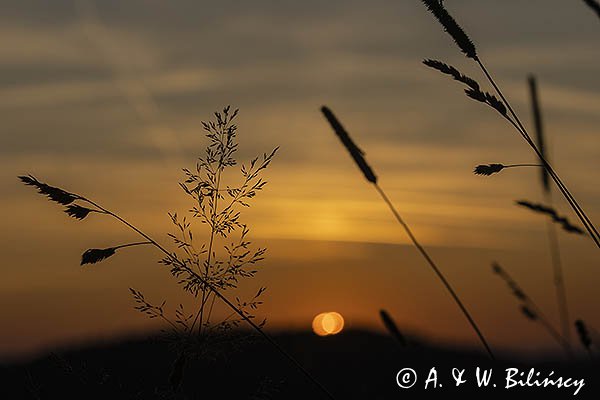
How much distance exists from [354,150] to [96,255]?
3.99ft

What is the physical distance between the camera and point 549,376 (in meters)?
4.71

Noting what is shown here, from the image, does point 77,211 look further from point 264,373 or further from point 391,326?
point 264,373

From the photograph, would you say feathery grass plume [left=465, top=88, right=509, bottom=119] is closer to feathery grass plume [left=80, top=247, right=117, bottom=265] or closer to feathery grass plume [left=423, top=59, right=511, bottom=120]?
feathery grass plume [left=423, top=59, right=511, bottom=120]

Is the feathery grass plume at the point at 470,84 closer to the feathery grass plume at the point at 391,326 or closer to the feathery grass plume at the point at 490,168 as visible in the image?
the feathery grass plume at the point at 490,168

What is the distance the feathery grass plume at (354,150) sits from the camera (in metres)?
3.89

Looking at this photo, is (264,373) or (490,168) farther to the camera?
(264,373)

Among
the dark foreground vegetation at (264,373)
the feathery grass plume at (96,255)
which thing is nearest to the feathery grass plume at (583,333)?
the dark foreground vegetation at (264,373)

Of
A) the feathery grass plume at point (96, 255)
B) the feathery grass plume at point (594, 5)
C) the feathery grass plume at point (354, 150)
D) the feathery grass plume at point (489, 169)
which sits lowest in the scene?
the feathery grass plume at point (96, 255)

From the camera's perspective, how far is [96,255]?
319cm

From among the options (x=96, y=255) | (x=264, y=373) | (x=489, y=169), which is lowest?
(x=96, y=255)

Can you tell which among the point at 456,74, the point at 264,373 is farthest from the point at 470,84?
the point at 264,373

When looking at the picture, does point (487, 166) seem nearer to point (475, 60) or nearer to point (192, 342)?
point (475, 60)

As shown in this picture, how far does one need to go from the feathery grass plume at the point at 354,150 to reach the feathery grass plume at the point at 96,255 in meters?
1.13

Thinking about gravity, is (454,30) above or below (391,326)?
above
